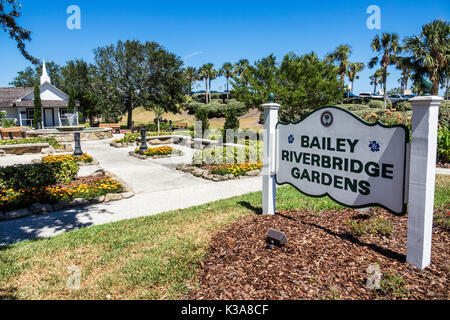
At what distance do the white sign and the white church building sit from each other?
3476 centimetres

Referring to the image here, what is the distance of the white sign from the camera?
3475 millimetres

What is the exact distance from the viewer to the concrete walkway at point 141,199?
20.0 feet

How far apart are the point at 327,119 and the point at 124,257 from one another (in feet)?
11.4

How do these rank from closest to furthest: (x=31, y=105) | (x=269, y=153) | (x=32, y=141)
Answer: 1. (x=269, y=153)
2. (x=32, y=141)
3. (x=31, y=105)

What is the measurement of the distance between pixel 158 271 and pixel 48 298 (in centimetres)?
126

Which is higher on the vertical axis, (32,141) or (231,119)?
(231,119)

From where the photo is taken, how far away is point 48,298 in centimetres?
355

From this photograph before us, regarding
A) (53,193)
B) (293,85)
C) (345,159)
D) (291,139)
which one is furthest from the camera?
(293,85)

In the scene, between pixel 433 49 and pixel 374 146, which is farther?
pixel 433 49

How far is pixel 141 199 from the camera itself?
8031 mm

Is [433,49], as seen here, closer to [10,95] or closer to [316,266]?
[316,266]

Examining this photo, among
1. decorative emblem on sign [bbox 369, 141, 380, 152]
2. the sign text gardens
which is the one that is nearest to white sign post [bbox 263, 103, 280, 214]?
the sign text gardens

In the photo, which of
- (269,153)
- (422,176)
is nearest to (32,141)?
(269,153)

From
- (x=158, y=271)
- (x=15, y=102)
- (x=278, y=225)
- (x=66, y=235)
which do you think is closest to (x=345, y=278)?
(x=278, y=225)
